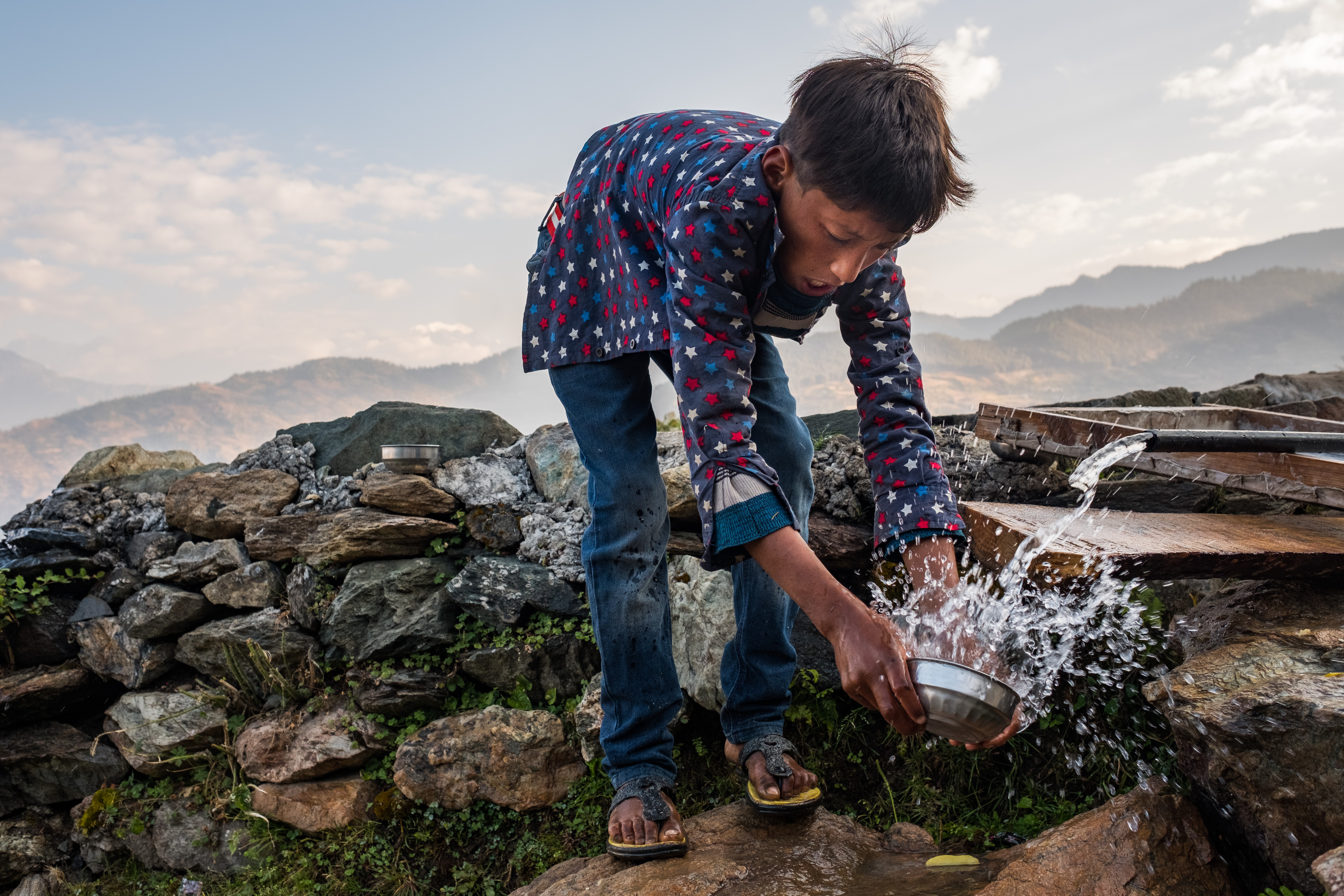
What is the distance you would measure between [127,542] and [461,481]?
2.38 meters

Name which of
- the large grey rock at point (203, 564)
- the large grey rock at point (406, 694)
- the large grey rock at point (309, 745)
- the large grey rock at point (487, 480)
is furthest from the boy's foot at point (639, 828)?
the large grey rock at point (203, 564)

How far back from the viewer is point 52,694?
4.52 metres

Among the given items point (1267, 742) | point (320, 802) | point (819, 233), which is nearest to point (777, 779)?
point (1267, 742)

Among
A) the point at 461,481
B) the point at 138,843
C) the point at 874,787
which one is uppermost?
the point at 461,481

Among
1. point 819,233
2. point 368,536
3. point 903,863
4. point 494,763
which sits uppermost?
point 819,233

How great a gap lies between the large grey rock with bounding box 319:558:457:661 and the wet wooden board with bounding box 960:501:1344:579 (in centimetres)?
258

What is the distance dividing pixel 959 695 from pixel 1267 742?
79 cm

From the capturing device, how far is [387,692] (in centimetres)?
369

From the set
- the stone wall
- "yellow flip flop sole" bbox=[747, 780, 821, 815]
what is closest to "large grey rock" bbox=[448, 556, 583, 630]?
the stone wall

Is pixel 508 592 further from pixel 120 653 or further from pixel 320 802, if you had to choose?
pixel 120 653

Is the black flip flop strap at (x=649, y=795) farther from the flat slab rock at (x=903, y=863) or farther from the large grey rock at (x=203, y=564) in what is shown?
the large grey rock at (x=203, y=564)

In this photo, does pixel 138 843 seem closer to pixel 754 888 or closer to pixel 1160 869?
pixel 754 888

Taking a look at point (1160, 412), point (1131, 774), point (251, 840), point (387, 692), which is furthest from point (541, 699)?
point (1160, 412)

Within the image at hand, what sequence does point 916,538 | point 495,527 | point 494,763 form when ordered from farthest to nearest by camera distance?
point 495,527 < point 494,763 < point 916,538
